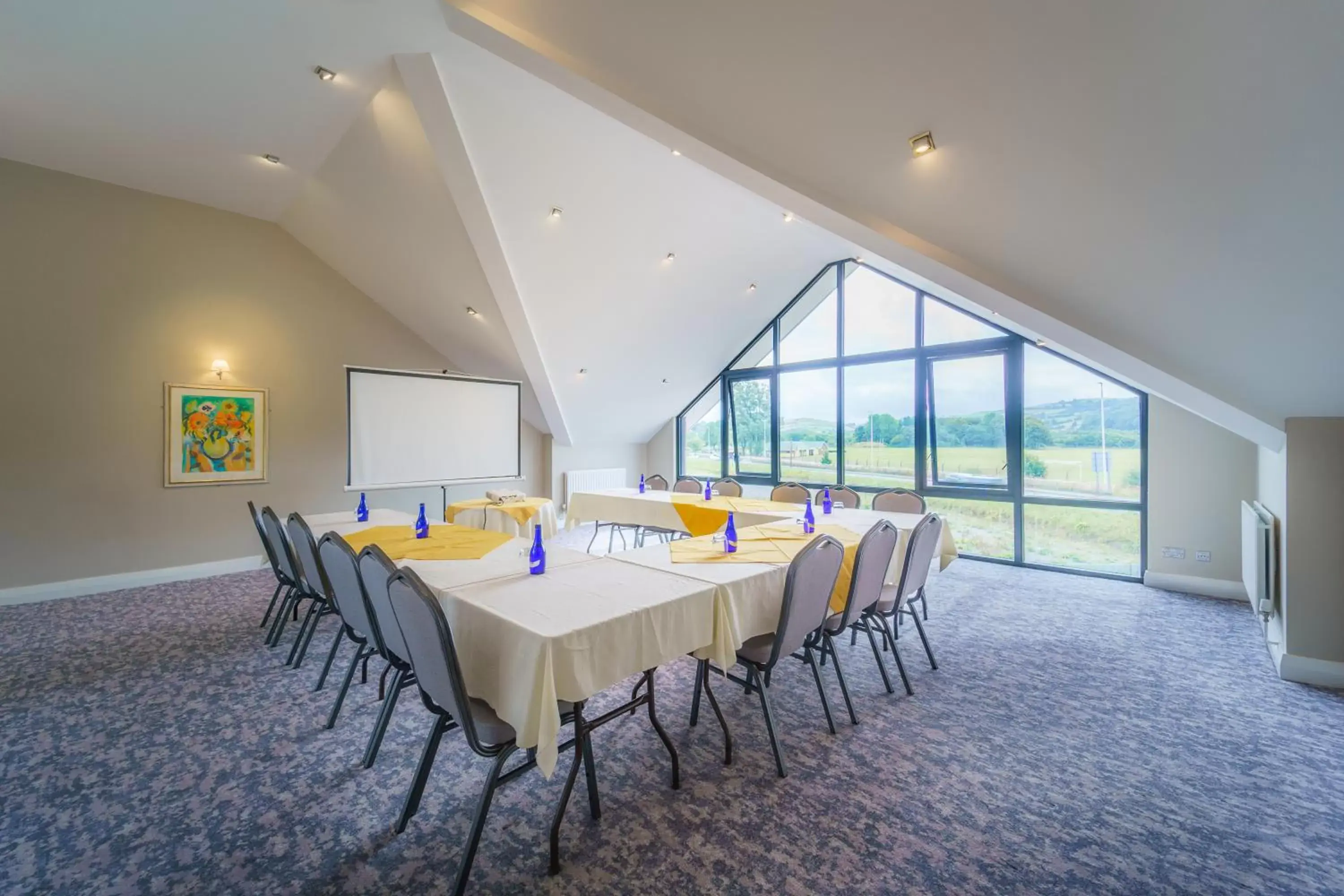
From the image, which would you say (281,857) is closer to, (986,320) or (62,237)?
(62,237)

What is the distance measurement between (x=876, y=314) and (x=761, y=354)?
1840 millimetres

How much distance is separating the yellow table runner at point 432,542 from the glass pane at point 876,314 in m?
5.46

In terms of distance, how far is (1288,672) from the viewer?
3.05 meters

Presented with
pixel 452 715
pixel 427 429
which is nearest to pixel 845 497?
pixel 452 715

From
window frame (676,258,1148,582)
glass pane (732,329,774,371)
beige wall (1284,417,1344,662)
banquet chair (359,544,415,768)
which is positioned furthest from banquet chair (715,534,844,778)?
glass pane (732,329,774,371)

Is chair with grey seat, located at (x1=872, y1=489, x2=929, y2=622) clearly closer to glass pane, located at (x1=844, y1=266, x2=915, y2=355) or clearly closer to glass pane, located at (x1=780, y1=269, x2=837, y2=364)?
glass pane, located at (x1=844, y1=266, x2=915, y2=355)

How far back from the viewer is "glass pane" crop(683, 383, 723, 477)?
28.3 ft

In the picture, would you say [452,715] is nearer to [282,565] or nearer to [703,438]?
[282,565]

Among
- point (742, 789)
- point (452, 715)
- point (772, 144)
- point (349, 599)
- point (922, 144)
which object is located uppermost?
point (772, 144)

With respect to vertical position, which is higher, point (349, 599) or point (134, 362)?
point (134, 362)

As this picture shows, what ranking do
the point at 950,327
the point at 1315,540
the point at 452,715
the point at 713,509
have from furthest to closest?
the point at 950,327 < the point at 713,509 < the point at 1315,540 < the point at 452,715

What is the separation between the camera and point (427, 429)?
5848 millimetres

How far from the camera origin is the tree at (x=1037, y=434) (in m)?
5.54

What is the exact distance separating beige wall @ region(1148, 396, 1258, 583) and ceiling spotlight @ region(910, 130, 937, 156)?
169 inches
